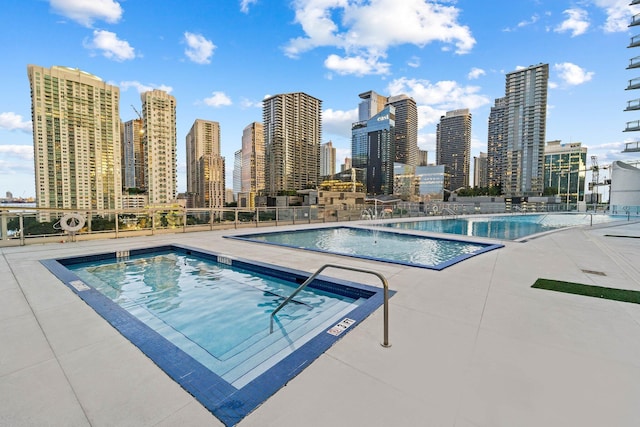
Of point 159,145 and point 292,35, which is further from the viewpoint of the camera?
point 159,145

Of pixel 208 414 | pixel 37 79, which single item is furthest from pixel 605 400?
pixel 37 79

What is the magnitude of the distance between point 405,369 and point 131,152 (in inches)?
6173

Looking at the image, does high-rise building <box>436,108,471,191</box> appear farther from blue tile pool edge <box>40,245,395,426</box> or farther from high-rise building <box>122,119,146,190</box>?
blue tile pool edge <box>40,245,395,426</box>

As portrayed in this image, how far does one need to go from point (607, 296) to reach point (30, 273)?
33.2 feet

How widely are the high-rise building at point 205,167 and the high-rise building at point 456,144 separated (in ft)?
464

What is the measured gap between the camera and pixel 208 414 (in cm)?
173

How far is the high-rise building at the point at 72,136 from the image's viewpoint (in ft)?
223

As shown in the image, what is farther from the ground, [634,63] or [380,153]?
[380,153]

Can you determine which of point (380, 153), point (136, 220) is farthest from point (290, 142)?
point (136, 220)

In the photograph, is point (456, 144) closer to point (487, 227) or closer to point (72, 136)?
point (487, 227)

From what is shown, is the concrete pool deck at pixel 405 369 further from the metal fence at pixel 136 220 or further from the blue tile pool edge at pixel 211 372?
the metal fence at pixel 136 220

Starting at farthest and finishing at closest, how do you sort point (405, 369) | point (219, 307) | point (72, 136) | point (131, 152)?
point (131, 152) → point (72, 136) → point (219, 307) → point (405, 369)

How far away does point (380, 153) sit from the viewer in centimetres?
17288

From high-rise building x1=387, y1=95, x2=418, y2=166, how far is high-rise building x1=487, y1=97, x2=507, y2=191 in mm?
44963
